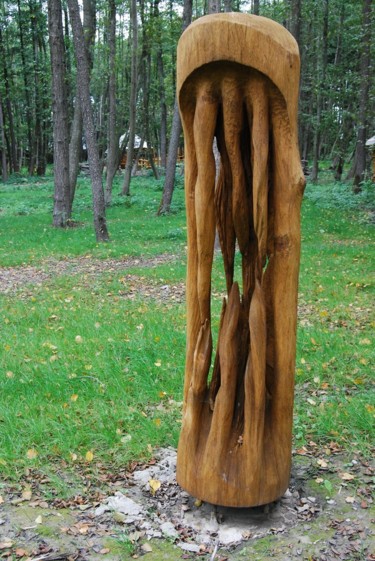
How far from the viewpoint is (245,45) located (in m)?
2.57

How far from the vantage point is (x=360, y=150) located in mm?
18719

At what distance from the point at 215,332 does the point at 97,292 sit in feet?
8.97

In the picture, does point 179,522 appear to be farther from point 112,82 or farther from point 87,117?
Result: point 112,82

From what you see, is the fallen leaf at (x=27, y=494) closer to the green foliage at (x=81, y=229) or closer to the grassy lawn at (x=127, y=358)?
the grassy lawn at (x=127, y=358)

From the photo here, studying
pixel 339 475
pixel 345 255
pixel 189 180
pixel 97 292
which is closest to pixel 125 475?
pixel 339 475

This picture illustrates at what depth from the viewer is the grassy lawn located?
3877 mm

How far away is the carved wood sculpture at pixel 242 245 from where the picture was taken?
267 centimetres

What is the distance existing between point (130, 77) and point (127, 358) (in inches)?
960

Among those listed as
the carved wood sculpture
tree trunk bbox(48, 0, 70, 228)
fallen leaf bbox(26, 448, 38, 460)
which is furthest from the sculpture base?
tree trunk bbox(48, 0, 70, 228)

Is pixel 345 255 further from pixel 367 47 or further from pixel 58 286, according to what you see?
pixel 367 47

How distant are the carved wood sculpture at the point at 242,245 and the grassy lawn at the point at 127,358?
0.86 m

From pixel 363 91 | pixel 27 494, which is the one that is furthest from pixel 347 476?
pixel 363 91

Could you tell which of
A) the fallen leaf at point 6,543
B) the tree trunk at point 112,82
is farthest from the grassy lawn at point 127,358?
the tree trunk at point 112,82

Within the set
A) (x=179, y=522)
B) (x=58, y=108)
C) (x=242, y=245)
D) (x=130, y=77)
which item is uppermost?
(x=130, y=77)
